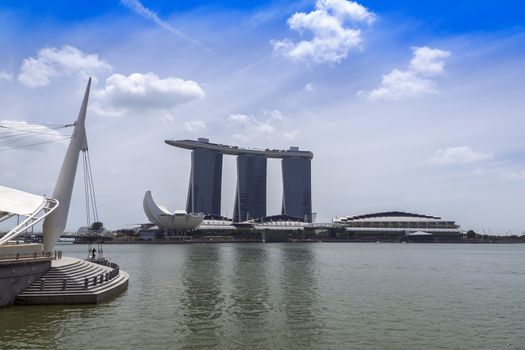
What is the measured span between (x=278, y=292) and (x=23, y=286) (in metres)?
18.1

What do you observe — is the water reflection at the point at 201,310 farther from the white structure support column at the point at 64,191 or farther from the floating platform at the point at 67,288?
the white structure support column at the point at 64,191

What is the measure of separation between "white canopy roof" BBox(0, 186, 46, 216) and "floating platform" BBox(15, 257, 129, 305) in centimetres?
425

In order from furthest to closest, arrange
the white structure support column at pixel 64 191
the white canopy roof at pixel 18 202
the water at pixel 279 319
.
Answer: the white structure support column at pixel 64 191 < the white canopy roof at pixel 18 202 < the water at pixel 279 319

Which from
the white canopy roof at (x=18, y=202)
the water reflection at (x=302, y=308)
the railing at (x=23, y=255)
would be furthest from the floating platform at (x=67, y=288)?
the water reflection at (x=302, y=308)

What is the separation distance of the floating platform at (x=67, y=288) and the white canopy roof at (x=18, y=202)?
425 cm

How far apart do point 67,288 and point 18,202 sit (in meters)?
8.21

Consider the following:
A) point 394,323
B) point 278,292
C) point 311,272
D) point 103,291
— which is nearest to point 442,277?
point 311,272

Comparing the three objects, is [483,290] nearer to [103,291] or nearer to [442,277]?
[442,277]

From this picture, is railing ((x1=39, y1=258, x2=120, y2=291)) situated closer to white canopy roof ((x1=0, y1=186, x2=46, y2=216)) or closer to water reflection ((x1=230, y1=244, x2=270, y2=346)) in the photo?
white canopy roof ((x1=0, y1=186, x2=46, y2=216))

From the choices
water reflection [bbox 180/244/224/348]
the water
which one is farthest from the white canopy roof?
water reflection [bbox 180/244/224/348]

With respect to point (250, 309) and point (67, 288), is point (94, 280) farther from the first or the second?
point (250, 309)

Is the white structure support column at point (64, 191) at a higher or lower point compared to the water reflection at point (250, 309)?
higher

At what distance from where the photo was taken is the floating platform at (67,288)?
92.1ft

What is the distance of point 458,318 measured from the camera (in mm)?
27438
